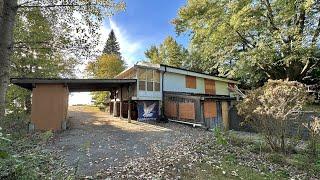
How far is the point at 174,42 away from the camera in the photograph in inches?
1703

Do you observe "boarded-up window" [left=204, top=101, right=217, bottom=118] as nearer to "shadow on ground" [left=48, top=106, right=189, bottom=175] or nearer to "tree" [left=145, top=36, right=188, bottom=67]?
"shadow on ground" [left=48, top=106, right=189, bottom=175]

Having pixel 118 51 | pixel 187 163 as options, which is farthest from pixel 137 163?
pixel 118 51

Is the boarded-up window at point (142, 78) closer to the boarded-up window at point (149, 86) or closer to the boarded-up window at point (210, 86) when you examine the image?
the boarded-up window at point (149, 86)

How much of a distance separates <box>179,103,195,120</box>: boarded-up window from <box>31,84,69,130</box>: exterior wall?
28.3 feet

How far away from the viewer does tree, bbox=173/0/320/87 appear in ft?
73.1

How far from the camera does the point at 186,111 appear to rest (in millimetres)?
20359

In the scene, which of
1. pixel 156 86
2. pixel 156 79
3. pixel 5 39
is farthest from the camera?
pixel 156 79

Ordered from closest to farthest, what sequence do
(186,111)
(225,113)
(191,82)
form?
(186,111) < (225,113) < (191,82)

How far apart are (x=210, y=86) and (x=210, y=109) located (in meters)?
6.90

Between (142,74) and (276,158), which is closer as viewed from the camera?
(276,158)

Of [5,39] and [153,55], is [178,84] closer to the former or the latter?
[5,39]

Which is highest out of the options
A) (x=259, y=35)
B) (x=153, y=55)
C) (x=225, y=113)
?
(x=153, y=55)

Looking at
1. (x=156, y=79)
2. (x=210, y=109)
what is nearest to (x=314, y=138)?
(x=210, y=109)

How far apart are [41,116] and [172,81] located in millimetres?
11093
